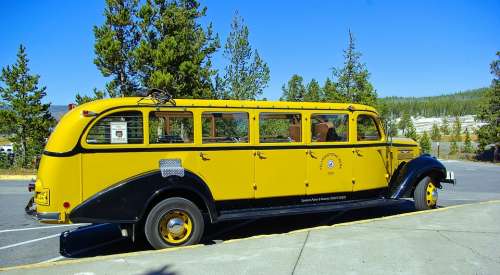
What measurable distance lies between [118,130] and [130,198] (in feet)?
3.28

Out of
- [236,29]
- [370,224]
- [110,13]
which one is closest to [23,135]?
[110,13]

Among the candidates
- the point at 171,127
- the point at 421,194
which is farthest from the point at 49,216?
the point at 421,194

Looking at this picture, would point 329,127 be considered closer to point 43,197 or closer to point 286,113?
point 286,113

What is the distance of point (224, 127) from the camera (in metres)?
7.33

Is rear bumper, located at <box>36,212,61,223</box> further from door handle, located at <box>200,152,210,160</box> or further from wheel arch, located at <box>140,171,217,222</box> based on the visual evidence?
door handle, located at <box>200,152,210,160</box>

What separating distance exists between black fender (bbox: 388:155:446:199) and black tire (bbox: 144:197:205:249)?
427 centimetres

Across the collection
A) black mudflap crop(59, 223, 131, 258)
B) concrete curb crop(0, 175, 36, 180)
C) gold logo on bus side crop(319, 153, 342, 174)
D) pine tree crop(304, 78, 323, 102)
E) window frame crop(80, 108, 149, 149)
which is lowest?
black mudflap crop(59, 223, 131, 258)

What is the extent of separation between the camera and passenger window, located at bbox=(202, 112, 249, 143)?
7.23 m

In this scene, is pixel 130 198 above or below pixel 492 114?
below

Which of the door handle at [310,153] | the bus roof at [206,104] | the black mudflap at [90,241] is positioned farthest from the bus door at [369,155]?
the black mudflap at [90,241]

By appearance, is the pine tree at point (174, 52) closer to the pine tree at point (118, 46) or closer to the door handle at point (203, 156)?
the pine tree at point (118, 46)

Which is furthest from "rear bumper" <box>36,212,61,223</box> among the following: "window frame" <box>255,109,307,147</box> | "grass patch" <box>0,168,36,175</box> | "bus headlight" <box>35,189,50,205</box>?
"grass patch" <box>0,168,36,175</box>

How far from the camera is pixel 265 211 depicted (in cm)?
755

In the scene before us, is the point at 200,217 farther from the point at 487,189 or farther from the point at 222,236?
the point at 487,189
